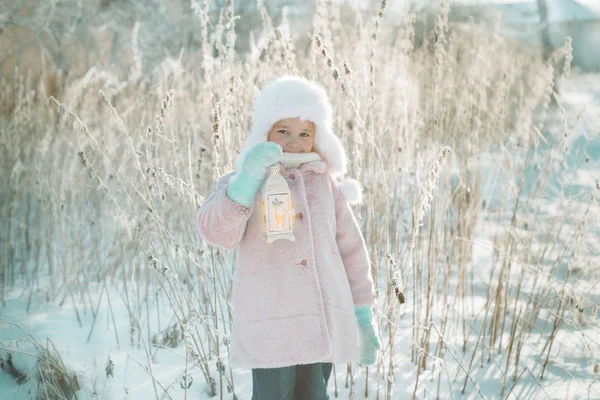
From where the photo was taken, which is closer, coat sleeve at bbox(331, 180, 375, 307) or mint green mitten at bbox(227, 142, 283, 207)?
mint green mitten at bbox(227, 142, 283, 207)

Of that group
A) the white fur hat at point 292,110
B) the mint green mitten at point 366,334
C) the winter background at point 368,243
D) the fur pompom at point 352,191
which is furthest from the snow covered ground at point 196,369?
the white fur hat at point 292,110

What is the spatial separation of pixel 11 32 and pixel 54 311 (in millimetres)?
5309

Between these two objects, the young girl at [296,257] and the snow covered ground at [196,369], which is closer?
the young girl at [296,257]

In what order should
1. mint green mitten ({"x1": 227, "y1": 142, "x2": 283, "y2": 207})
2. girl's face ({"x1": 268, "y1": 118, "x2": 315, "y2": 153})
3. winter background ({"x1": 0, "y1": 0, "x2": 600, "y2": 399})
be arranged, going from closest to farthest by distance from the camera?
mint green mitten ({"x1": 227, "y1": 142, "x2": 283, "y2": 207}) → girl's face ({"x1": 268, "y1": 118, "x2": 315, "y2": 153}) → winter background ({"x1": 0, "y1": 0, "x2": 600, "y2": 399})

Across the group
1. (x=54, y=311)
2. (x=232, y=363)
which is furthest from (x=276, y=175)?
(x=54, y=311)


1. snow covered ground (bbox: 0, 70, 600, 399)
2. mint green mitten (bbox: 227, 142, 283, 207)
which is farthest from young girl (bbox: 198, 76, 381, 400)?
snow covered ground (bbox: 0, 70, 600, 399)

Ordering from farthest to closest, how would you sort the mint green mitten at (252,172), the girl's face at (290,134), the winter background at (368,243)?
the winter background at (368,243)
the girl's face at (290,134)
the mint green mitten at (252,172)

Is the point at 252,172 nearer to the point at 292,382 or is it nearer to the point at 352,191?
the point at 352,191

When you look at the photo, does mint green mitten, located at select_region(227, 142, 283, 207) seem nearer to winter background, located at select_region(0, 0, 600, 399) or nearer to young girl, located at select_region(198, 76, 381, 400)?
young girl, located at select_region(198, 76, 381, 400)

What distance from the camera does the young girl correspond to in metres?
1.16

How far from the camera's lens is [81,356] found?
6.51ft

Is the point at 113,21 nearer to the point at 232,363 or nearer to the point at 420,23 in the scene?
the point at 420,23

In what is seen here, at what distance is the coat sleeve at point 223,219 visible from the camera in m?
1.13

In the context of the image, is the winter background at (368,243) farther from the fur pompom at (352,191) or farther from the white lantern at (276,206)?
the white lantern at (276,206)
